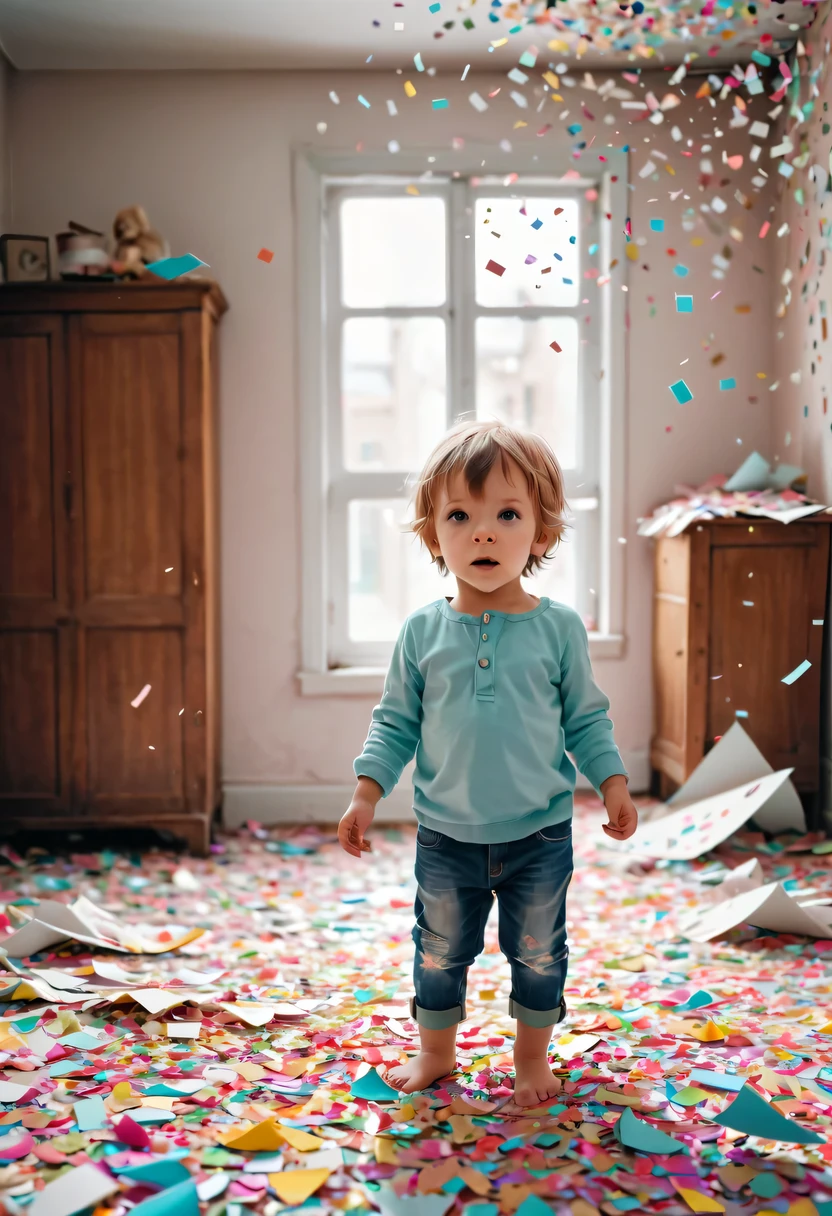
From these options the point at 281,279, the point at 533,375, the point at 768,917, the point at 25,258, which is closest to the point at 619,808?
the point at 768,917

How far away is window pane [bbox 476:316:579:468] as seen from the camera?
3.45 m

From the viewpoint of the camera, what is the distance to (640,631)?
340 cm

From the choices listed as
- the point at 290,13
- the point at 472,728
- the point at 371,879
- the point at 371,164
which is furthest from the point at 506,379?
the point at 472,728

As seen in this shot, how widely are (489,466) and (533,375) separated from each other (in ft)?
7.27

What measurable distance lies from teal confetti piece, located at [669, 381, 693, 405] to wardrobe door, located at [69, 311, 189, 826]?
151cm

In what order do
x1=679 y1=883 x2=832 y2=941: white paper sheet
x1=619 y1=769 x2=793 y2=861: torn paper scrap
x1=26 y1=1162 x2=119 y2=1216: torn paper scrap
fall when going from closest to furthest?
x1=26 y1=1162 x2=119 y2=1216: torn paper scrap < x1=679 y1=883 x2=832 y2=941: white paper sheet < x1=619 y1=769 x2=793 y2=861: torn paper scrap

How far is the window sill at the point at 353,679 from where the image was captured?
11.0 feet

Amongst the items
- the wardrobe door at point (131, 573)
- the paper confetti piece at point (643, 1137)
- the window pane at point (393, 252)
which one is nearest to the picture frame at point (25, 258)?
the wardrobe door at point (131, 573)

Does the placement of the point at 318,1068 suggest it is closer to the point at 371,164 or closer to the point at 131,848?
the point at 131,848

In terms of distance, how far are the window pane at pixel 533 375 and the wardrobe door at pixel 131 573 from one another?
1.13 metres

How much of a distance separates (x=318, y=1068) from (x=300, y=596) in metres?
2.02

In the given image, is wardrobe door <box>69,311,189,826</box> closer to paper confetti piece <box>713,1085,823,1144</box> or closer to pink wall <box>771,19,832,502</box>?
pink wall <box>771,19,832,502</box>

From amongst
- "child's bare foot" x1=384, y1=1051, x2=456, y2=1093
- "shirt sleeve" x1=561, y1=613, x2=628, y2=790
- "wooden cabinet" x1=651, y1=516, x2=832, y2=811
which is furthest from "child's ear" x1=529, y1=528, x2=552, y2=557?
"wooden cabinet" x1=651, y1=516, x2=832, y2=811

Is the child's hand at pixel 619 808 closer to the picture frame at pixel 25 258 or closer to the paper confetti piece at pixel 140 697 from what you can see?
the paper confetti piece at pixel 140 697
